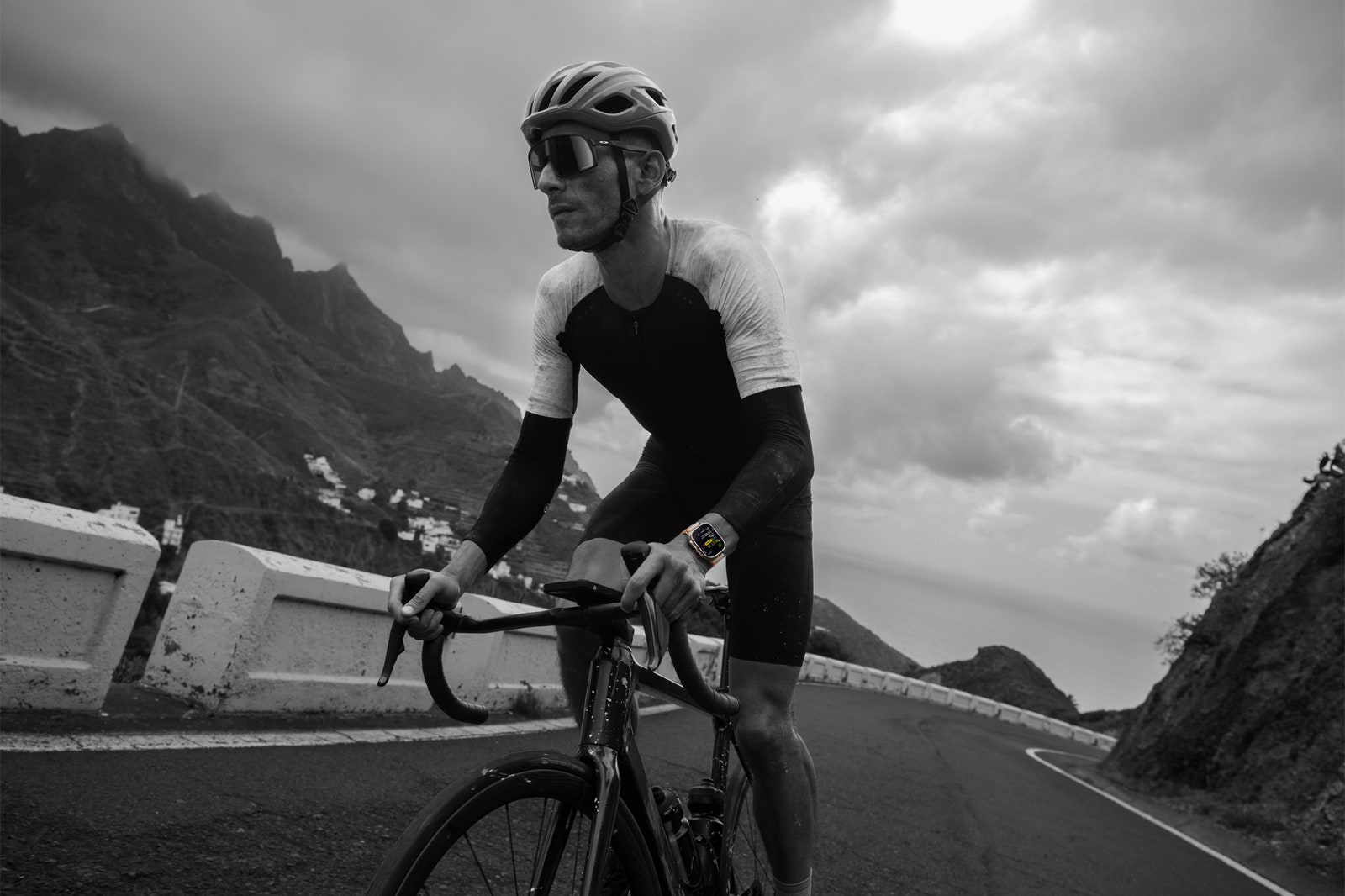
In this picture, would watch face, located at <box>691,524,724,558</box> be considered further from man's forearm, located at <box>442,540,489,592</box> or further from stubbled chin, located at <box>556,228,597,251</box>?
stubbled chin, located at <box>556,228,597,251</box>

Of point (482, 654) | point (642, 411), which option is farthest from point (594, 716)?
Result: point (482, 654)

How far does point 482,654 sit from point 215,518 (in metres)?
102

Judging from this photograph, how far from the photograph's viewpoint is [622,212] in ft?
7.91

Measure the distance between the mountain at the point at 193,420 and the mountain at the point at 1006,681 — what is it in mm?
39664

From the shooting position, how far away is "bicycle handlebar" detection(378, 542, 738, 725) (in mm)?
1687

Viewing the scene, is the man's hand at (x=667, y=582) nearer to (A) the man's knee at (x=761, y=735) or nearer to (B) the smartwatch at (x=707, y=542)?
(B) the smartwatch at (x=707, y=542)

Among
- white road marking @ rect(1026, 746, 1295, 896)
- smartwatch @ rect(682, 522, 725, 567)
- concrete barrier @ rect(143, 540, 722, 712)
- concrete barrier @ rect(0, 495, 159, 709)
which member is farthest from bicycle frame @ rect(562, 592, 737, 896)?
white road marking @ rect(1026, 746, 1295, 896)

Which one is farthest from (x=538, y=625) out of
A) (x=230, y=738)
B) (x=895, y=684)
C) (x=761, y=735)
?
(x=895, y=684)

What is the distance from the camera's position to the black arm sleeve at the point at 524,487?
241 cm

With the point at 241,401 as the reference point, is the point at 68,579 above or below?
below

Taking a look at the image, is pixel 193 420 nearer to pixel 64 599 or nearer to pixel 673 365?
pixel 64 599

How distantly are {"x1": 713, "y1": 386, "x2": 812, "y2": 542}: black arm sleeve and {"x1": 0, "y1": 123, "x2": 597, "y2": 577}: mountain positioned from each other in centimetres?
6933

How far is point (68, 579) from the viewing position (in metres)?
4.62

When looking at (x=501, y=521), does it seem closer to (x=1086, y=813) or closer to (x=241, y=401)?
(x=1086, y=813)
